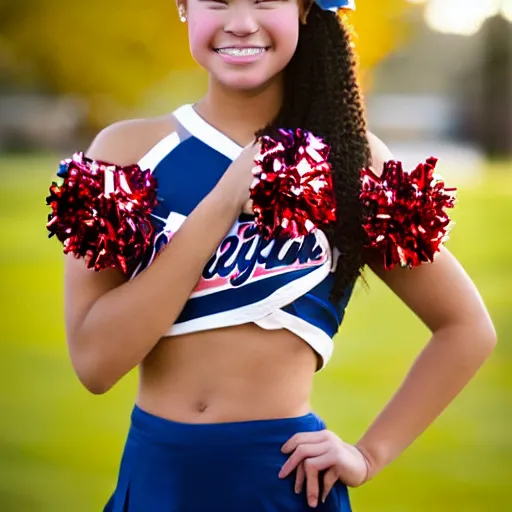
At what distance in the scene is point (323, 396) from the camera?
140 inches

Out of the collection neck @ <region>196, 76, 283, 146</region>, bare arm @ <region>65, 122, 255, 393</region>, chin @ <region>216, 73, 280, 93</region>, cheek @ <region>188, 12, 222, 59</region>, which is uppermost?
cheek @ <region>188, 12, 222, 59</region>

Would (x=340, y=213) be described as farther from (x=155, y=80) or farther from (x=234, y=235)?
(x=155, y=80)

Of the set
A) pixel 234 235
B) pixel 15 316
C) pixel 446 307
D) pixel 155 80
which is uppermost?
pixel 155 80

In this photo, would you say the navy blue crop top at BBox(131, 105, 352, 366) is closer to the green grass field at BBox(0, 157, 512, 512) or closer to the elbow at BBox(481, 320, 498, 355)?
the elbow at BBox(481, 320, 498, 355)

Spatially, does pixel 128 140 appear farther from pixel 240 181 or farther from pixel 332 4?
pixel 332 4

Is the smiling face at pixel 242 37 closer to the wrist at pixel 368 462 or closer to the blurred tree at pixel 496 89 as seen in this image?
the wrist at pixel 368 462

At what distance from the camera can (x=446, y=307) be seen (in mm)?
1449

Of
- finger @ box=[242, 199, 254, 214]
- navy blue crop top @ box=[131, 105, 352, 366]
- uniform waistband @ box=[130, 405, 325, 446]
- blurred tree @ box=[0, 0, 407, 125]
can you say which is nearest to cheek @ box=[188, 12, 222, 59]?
navy blue crop top @ box=[131, 105, 352, 366]

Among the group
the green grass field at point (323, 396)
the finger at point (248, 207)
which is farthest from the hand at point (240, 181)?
the green grass field at point (323, 396)

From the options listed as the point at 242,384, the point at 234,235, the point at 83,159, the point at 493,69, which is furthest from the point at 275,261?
the point at 493,69

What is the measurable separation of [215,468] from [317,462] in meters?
0.14

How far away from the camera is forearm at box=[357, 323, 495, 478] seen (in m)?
1.44

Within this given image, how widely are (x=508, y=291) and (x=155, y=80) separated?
1516 mm

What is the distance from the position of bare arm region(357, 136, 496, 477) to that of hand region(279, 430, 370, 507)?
0.25 ft
